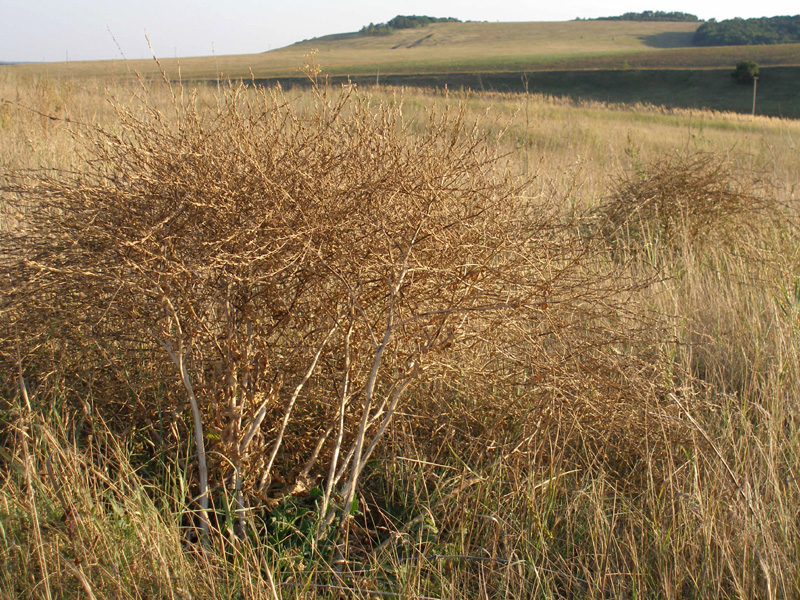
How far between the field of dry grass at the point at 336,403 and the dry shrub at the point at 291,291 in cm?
1

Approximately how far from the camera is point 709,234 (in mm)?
4270

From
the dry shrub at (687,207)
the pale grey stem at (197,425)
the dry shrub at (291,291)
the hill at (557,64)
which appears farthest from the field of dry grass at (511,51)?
the pale grey stem at (197,425)

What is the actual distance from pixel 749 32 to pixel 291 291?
8640 cm

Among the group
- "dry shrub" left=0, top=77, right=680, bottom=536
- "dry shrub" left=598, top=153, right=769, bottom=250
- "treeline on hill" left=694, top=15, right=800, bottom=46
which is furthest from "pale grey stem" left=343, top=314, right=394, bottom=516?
"treeline on hill" left=694, top=15, right=800, bottom=46

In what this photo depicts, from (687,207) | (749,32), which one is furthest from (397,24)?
(687,207)

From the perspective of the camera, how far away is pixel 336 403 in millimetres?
2064

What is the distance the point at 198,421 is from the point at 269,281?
47cm

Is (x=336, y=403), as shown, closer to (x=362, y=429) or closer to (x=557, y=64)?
(x=362, y=429)

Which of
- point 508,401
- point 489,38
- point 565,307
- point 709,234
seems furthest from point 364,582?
point 489,38

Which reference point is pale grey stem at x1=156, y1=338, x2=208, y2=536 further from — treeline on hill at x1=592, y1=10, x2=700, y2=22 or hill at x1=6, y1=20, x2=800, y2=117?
treeline on hill at x1=592, y1=10, x2=700, y2=22

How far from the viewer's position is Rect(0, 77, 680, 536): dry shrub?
1639 millimetres

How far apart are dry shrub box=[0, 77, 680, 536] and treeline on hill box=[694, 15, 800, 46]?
80702mm

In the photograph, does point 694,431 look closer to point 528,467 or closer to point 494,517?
point 528,467

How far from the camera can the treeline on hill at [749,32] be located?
68125 mm
